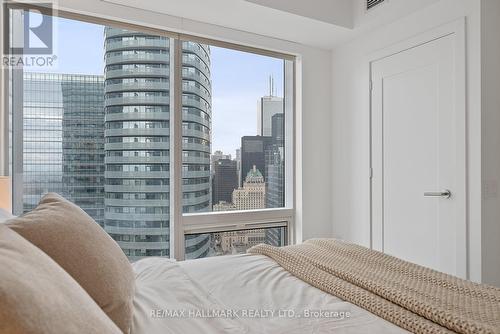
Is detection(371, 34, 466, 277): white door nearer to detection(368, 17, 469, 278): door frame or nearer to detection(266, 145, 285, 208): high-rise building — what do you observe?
detection(368, 17, 469, 278): door frame

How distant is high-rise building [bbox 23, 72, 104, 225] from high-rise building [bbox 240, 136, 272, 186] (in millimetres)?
1271

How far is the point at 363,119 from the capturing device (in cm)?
330

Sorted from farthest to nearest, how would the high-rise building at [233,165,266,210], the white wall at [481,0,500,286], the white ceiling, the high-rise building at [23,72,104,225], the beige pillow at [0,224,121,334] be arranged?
the high-rise building at [233,165,266,210], the white ceiling, the high-rise building at [23,72,104,225], the white wall at [481,0,500,286], the beige pillow at [0,224,121,334]

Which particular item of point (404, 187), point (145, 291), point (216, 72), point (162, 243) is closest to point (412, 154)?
point (404, 187)

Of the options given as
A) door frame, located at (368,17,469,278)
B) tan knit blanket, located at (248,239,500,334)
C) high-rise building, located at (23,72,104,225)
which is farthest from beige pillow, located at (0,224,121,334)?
door frame, located at (368,17,469,278)

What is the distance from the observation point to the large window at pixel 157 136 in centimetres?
254

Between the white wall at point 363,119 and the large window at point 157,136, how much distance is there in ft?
1.65

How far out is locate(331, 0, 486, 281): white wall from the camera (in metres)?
2.35

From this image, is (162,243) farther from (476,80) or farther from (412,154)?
(476,80)

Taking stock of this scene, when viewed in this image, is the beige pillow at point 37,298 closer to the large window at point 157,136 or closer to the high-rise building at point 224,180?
the large window at point 157,136
